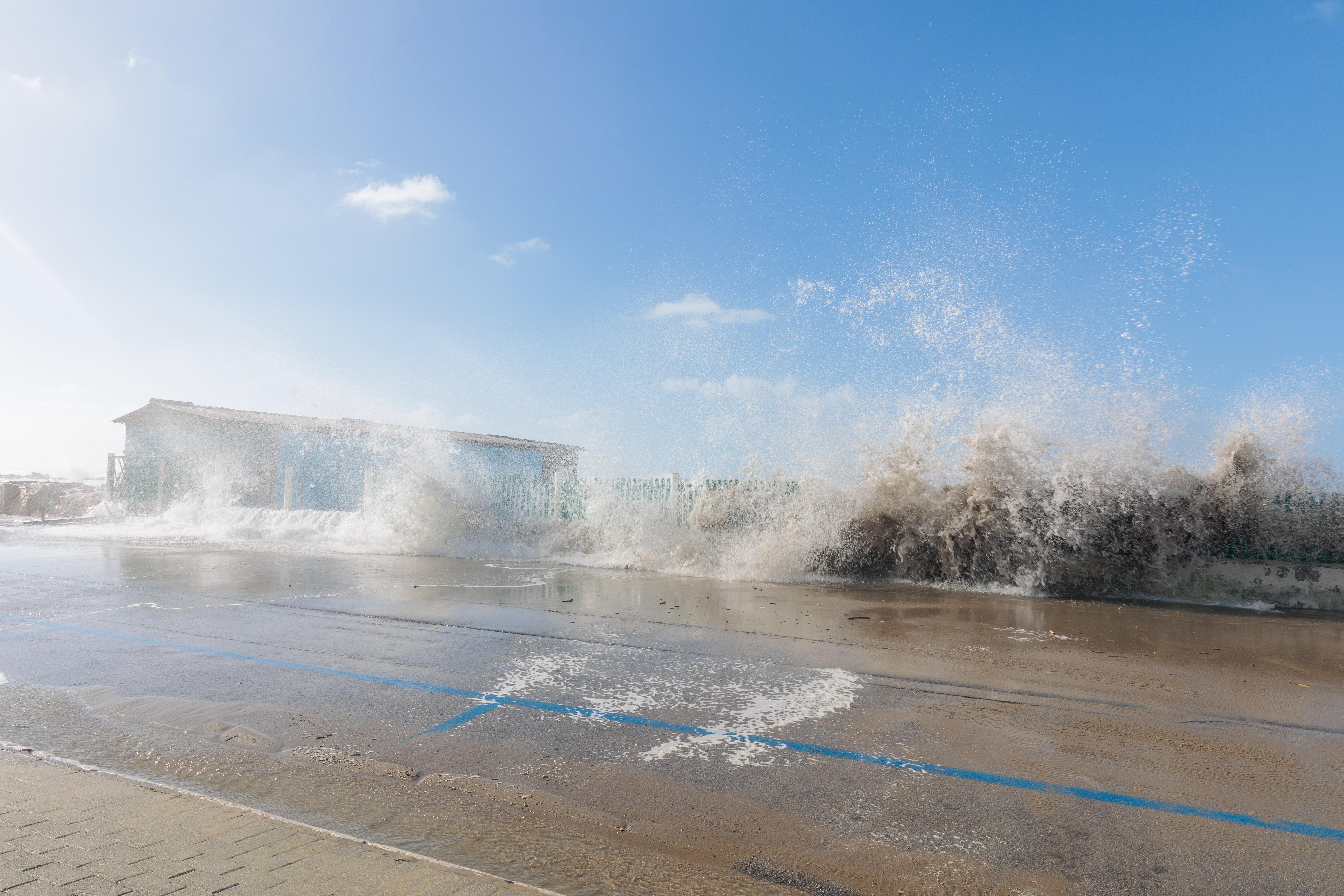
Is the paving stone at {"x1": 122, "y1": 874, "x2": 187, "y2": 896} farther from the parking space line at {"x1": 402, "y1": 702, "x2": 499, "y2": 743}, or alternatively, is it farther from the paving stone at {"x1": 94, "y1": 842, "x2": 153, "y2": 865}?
the parking space line at {"x1": 402, "y1": 702, "x2": 499, "y2": 743}

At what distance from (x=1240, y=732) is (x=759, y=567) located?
8.36 meters

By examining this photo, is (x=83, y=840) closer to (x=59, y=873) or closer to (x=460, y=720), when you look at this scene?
(x=59, y=873)

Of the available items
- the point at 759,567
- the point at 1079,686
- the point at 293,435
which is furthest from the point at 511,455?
the point at 1079,686

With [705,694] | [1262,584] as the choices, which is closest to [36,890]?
[705,694]

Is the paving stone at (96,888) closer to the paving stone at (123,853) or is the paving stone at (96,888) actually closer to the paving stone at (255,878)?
the paving stone at (123,853)

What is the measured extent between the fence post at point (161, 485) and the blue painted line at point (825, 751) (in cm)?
2777

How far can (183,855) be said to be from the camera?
250 centimetres

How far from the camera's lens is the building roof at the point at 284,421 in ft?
90.8

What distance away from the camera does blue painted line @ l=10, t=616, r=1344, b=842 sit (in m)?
3.11

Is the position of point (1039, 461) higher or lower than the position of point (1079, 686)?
higher

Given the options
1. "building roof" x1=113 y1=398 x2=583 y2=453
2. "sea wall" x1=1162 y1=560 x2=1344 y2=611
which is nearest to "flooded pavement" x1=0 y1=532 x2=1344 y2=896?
"sea wall" x1=1162 y1=560 x2=1344 y2=611

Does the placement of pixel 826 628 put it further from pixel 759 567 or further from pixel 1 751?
pixel 1 751

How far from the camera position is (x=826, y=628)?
752cm

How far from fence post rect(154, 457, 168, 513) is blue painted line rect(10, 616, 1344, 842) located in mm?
27771
